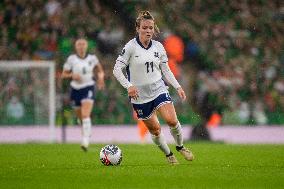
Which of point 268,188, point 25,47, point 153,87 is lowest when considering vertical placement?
point 268,188

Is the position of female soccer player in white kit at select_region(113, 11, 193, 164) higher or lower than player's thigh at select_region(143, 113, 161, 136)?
higher

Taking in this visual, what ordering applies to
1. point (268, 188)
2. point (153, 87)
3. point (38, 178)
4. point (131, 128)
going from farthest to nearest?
point (131, 128) → point (153, 87) → point (38, 178) → point (268, 188)

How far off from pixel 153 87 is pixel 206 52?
15.8m

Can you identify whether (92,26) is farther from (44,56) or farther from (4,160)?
(4,160)

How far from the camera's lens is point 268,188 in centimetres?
984

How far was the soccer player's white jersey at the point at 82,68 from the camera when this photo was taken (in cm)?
1955

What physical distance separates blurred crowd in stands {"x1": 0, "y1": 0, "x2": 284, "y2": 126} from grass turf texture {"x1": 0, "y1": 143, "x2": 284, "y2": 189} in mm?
11483

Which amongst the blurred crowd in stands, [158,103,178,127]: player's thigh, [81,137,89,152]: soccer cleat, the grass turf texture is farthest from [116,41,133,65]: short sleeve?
the blurred crowd in stands

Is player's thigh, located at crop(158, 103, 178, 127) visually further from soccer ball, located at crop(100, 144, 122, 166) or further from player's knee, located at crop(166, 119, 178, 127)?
soccer ball, located at crop(100, 144, 122, 166)

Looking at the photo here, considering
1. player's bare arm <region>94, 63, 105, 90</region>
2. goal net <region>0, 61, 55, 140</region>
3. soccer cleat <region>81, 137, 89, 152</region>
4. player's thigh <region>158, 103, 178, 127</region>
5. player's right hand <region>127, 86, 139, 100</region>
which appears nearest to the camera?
player's right hand <region>127, 86, 139, 100</region>

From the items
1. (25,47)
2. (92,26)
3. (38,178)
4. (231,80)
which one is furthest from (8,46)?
(38,178)

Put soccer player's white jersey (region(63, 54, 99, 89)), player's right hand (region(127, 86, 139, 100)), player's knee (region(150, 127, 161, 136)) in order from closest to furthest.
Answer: player's right hand (region(127, 86, 139, 100)) → player's knee (region(150, 127, 161, 136)) → soccer player's white jersey (region(63, 54, 99, 89))

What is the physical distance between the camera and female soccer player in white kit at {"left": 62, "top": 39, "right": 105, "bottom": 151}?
19219mm

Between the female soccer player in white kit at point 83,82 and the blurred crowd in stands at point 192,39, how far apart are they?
8.14m
